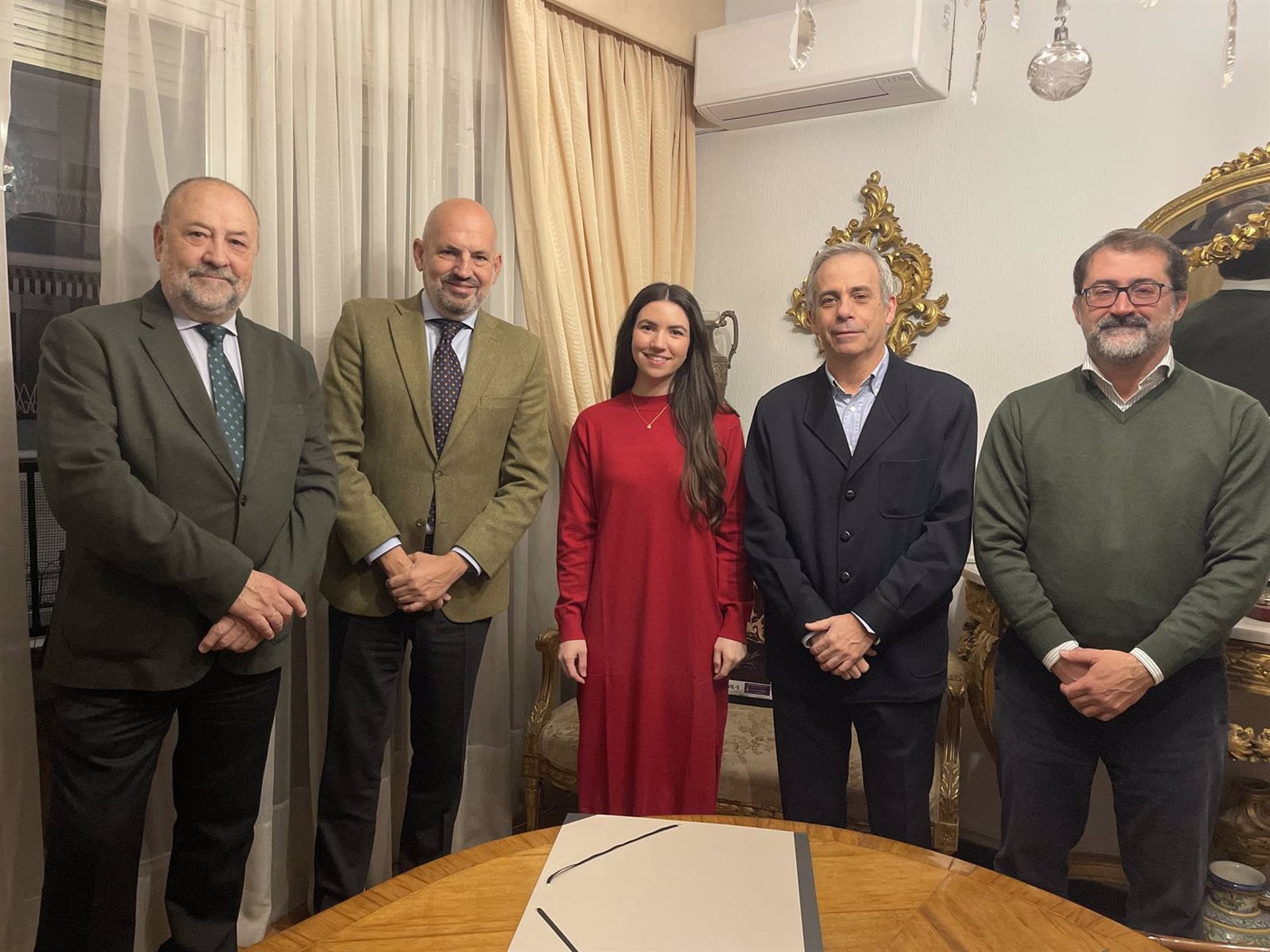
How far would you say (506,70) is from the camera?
289cm

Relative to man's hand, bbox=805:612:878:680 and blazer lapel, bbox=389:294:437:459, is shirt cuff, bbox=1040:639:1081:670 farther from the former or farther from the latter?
blazer lapel, bbox=389:294:437:459

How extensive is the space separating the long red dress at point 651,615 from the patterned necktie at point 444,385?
329 mm

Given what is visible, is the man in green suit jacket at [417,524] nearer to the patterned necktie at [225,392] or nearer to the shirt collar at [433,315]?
the shirt collar at [433,315]

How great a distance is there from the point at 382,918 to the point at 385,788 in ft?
5.62

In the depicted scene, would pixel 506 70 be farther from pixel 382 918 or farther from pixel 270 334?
pixel 382 918

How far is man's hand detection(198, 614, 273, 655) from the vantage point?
1787 millimetres

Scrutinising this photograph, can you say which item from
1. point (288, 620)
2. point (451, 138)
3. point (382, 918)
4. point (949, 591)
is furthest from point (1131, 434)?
point (451, 138)

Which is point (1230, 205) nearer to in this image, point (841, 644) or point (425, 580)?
point (841, 644)

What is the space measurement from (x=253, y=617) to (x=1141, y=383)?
175 cm

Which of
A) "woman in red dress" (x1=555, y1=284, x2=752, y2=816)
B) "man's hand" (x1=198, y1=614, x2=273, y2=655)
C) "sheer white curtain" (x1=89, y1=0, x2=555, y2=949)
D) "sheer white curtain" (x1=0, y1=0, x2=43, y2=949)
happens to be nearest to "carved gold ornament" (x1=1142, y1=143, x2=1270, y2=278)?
"woman in red dress" (x1=555, y1=284, x2=752, y2=816)

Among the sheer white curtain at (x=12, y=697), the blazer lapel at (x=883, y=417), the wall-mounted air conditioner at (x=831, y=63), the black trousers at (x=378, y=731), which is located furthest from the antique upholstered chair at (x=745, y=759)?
the wall-mounted air conditioner at (x=831, y=63)

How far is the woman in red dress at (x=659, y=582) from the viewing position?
6.94 feet

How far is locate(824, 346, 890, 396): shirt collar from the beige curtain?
44.6 inches

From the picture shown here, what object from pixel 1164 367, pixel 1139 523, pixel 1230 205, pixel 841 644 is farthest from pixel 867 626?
pixel 1230 205
